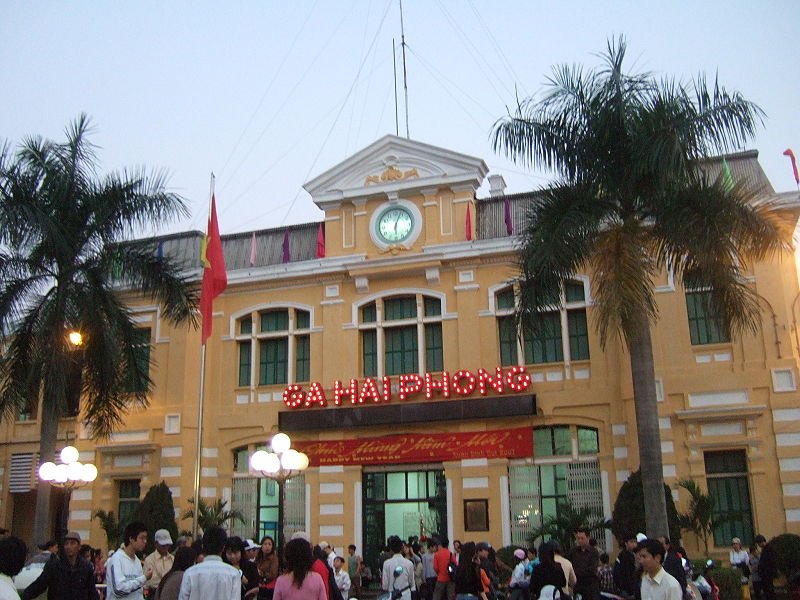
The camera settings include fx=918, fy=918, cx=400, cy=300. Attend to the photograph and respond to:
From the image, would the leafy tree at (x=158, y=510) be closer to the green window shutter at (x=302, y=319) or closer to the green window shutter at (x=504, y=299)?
the green window shutter at (x=302, y=319)

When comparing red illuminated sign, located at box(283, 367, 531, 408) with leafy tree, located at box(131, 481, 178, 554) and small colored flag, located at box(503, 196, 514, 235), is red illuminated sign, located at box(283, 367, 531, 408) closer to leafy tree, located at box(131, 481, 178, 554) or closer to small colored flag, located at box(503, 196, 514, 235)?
small colored flag, located at box(503, 196, 514, 235)

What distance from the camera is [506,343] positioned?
81.6ft

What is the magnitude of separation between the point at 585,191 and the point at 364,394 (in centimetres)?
986

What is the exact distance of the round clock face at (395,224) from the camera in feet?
86.4

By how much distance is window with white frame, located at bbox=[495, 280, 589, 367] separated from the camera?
24.1 meters

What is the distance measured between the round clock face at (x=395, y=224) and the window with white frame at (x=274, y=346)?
10.9 feet

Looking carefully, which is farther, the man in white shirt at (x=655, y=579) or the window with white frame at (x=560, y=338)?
the window with white frame at (x=560, y=338)

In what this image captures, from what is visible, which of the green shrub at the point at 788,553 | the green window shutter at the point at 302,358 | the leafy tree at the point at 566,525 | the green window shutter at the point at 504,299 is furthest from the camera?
the green window shutter at the point at 302,358

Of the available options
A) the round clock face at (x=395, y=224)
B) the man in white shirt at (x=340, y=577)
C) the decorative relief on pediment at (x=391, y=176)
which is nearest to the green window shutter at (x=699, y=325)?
the round clock face at (x=395, y=224)

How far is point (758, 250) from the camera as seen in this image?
16734mm

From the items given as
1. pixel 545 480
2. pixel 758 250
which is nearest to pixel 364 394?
pixel 545 480

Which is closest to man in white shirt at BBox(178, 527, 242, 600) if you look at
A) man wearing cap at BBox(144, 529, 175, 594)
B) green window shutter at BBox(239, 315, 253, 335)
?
man wearing cap at BBox(144, 529, 175, 594)

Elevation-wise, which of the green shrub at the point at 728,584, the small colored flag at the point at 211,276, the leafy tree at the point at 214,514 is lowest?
the green shrub at the point at 728,584

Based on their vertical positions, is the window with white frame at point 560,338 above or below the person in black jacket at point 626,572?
above
